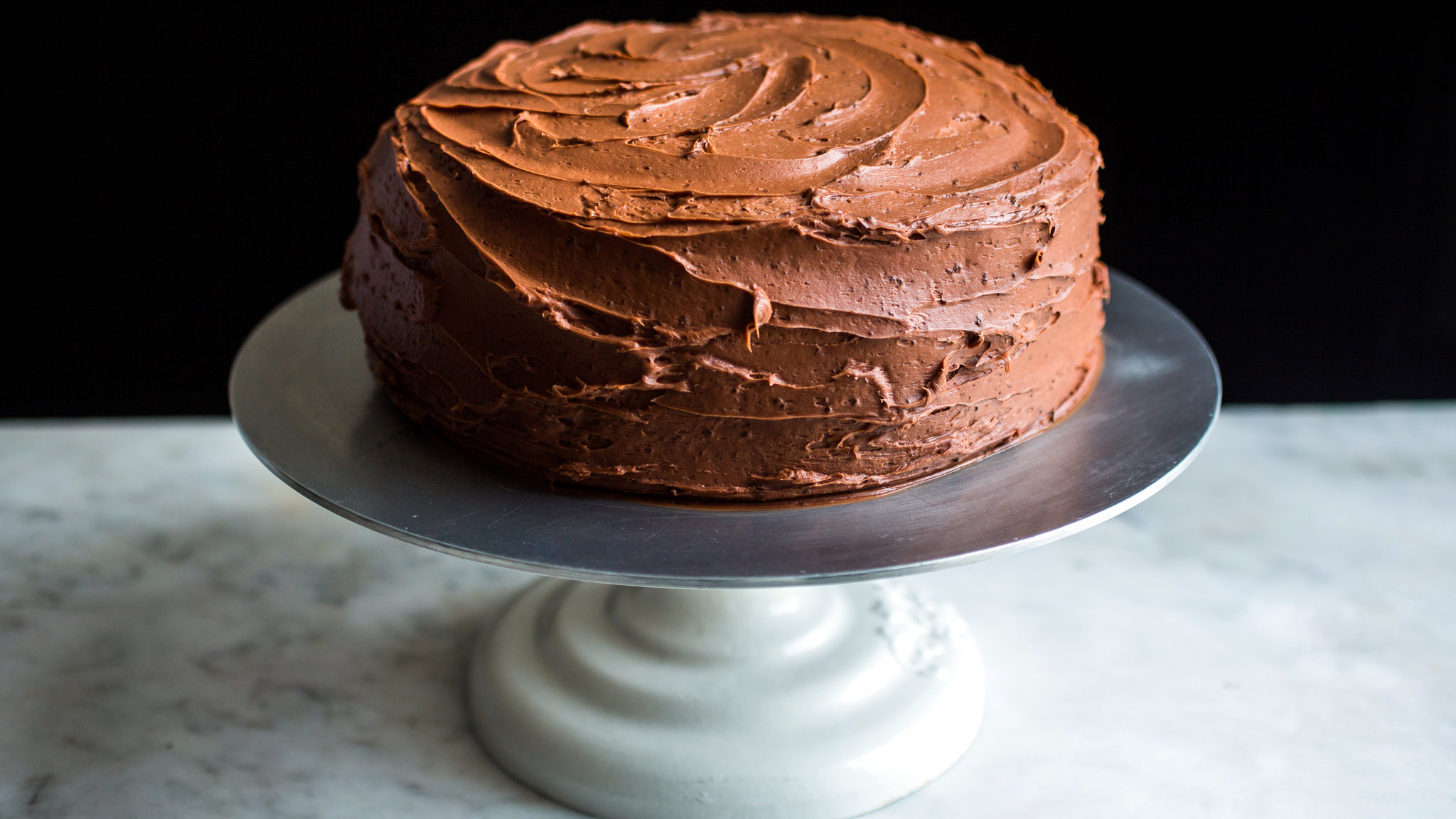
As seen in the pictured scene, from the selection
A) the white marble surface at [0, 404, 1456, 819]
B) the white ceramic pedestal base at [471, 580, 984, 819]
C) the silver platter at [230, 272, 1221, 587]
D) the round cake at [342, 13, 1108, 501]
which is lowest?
the white marble surface at [0, 404, 1456, 819]

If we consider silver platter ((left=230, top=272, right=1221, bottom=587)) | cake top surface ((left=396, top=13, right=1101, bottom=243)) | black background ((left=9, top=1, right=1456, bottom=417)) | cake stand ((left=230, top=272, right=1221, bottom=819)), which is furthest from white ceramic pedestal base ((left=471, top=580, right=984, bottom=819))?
black background ((left=9, top=1, right=1456, bottom=417))

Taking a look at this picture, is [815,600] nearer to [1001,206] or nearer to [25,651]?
[1001,206]

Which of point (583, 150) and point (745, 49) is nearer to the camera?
point (583, 150)

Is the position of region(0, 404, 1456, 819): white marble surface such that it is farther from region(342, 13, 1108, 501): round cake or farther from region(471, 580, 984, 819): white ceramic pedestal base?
region(342, 13, 1108, 501): round cake

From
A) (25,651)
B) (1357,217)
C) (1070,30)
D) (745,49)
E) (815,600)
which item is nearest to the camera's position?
(745,49)

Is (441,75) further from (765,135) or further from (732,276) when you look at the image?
(732,276)

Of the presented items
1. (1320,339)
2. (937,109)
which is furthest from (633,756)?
(1320,339)

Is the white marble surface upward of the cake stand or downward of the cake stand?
downward
